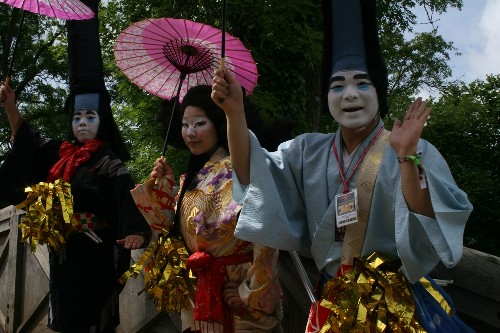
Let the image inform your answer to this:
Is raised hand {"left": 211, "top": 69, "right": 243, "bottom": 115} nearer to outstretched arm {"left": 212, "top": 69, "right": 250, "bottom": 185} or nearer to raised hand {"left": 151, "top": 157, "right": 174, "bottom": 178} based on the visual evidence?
outstretched arm {"left": 212, "top": 69, "right": 250, "bottom": 185}

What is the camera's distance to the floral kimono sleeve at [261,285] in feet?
9.66

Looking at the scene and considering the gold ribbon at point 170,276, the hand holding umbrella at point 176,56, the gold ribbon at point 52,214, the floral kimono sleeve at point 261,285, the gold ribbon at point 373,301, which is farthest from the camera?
the gold ribbon at point 52,214

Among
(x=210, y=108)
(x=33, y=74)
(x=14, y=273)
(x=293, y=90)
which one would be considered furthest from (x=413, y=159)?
(x=33, y=74)

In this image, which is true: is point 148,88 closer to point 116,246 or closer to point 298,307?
point 116,246

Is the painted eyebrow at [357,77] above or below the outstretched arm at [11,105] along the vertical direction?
above

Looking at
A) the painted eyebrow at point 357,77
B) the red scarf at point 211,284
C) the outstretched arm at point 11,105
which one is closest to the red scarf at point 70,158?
the outstretched arm at point 11,105

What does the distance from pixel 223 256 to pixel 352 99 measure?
101 cm

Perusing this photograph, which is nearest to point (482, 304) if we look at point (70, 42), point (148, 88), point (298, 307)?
point (298, 307)

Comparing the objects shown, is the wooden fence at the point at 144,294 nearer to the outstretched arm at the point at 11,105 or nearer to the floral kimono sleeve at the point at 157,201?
the floral kimono sleeve at the point at 157,201

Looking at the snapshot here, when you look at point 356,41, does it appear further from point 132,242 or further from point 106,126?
point 106,126

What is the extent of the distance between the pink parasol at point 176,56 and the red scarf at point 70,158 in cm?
54

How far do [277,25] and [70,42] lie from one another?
332 centimetres

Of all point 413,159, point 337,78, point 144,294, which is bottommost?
point 144,294

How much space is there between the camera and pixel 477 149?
32.2 feet
